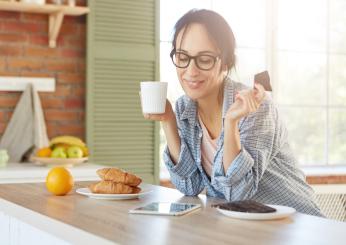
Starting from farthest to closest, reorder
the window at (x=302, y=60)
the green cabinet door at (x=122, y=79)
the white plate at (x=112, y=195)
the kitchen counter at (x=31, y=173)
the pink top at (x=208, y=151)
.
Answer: the window at (x=302, y=60) < the green cabinet door at (x=122, y=79) < the kitchen counter at (x=31, y=173) < the pink top at (x=208, y=151) < the white plate at (x=112, y=195)

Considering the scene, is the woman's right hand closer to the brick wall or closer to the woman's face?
the woman's face

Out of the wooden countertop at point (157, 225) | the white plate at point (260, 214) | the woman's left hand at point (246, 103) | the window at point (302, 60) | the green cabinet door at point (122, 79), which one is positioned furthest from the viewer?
the window at point (302, 60)

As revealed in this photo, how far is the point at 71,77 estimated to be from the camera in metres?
4.17

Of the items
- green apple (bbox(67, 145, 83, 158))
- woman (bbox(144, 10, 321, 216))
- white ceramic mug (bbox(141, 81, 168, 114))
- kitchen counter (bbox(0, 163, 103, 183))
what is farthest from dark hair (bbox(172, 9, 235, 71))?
green apple (bbox(67, 145, 83, 158))

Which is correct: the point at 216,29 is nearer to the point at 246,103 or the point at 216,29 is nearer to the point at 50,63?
the point at 246,103

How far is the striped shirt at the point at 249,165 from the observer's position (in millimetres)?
2029

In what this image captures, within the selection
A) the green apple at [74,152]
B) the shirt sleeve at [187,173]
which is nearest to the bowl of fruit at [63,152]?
the green apple at [74,152]

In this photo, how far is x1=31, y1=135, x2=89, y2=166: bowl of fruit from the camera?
3703 mm

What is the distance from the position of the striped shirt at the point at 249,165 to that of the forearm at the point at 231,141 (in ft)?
0.06

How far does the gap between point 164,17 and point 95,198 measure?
2.62 meters

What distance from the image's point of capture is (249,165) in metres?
1.98

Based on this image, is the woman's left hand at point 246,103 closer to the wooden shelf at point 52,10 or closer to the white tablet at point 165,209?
the white tablet at point 165,209

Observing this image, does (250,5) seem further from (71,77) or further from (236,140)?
(236,140)

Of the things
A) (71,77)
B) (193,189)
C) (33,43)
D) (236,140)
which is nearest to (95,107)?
(71,77)
